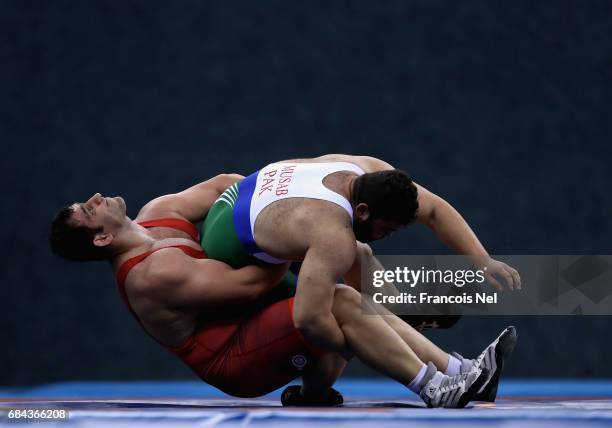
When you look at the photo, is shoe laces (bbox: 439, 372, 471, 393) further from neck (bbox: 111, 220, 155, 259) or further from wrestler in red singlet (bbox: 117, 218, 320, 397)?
neck (bbox: 111, 220, 155, 259)

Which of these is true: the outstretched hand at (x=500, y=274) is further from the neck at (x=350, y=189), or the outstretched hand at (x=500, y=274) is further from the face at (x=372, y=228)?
the neck at (x=350, y=189)

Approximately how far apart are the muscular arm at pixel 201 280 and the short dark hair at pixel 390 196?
1.45 ft

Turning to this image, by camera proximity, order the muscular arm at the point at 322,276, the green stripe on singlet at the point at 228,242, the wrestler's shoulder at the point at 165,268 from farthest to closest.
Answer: the green stripe on singlet at the point at 228,242 < the wrestler's shoulder at the point at 165,268 < the muscular arm at the point at 322,276

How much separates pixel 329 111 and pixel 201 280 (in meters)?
3.14

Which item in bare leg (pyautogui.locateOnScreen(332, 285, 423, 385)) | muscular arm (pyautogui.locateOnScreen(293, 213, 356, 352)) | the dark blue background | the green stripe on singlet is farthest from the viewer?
the dark blue background

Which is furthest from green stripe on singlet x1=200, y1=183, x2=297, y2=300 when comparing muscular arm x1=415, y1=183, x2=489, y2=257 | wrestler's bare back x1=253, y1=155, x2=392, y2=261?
muscular arm x1=415, y1=183, x2=489, y2=257

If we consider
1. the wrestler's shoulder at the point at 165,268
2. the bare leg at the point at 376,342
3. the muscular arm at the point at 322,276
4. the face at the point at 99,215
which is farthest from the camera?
the face at the point at 99,215

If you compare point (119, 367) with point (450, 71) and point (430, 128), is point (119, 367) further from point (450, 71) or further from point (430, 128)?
point (450, 71)

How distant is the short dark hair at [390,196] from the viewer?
2332 mm

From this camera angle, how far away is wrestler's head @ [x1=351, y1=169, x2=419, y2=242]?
7.66 ft

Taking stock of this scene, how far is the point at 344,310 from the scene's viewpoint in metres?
2.34

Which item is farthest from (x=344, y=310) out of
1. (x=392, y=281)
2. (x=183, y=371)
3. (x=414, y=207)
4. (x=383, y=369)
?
(x=183, y=371)

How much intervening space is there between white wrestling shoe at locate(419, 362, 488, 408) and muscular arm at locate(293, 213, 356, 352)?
298 millimetres

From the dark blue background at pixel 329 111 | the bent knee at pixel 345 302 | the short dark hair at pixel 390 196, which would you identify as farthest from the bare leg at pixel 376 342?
the dark blue background at pixel 329 111
